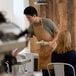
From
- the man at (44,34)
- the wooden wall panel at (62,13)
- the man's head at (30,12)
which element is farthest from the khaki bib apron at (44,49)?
the wooden wall panel at (62,13)

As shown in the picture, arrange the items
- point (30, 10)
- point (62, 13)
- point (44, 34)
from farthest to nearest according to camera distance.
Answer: point (62, 13) < point (44, 34) < point (30, 10)

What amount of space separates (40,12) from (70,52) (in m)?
1.61

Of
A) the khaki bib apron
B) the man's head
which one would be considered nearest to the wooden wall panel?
the khaki bib apron

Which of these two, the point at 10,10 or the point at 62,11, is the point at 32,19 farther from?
the point at 62,11

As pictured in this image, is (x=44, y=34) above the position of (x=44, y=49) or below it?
above

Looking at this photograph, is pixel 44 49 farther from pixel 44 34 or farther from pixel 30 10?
pixel 30 10

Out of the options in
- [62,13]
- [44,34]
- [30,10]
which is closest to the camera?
[30,10]

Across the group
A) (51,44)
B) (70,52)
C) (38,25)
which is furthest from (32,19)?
(70,52)

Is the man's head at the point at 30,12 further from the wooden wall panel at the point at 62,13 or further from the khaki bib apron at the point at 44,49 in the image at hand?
the wooden wall panel at the point at 62,13

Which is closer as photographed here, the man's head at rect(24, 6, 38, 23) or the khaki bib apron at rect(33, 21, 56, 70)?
the man's head at rect(24, 6, 38, 23)

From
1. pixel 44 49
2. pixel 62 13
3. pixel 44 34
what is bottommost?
pixel 44 49

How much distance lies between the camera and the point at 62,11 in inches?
155

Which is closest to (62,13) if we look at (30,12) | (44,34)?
(44,34)

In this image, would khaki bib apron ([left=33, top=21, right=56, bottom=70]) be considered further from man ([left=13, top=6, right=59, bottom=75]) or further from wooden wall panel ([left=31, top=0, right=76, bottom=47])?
wooden wall panel ([left=31, top=0, right=76, bottom=47])
